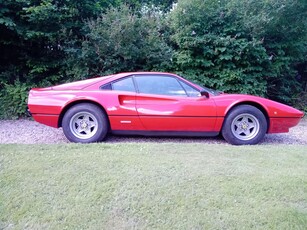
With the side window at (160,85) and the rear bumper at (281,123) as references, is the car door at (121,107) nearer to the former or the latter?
the side window at (160,85)

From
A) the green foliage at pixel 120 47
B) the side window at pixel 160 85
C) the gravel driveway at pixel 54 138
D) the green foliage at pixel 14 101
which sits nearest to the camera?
the side window at pixel 160 85

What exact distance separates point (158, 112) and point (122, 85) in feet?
2.54

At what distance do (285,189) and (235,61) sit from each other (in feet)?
16.2

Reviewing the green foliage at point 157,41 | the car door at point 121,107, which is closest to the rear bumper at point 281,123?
the car door at point 121,107

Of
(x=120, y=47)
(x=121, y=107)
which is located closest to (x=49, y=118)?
(x=121, y=107)

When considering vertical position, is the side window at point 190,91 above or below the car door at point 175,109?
above

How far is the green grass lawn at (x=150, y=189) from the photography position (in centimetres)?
238

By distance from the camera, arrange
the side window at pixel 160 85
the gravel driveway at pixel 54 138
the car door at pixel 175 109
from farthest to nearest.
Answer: the gravel driveway at pixel 54 138, the side window at pixel 160 85, the car door at pixel 175 109

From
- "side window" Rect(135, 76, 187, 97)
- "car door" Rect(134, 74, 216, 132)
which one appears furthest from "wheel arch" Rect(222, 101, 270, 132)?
"side window" Rect(135, 76, 187, 97)

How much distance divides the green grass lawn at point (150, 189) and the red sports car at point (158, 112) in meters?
0.71

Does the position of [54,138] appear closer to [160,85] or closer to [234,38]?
[160,85]

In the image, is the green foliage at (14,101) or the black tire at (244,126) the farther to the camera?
the green foliage at (14,101)

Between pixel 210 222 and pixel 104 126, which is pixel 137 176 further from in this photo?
pixel 104 126

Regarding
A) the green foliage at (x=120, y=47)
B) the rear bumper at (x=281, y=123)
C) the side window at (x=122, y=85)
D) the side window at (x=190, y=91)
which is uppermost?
the green foliage at (x=120, y=47)
